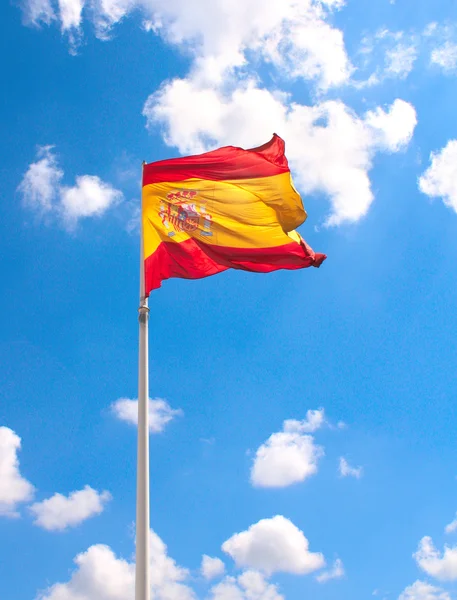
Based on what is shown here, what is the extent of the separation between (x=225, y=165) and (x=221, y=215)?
2.27 metres

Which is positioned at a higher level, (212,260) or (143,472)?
(212,260)

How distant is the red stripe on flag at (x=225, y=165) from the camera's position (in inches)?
825

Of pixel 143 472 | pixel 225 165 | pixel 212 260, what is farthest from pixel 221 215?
pixel 143 472

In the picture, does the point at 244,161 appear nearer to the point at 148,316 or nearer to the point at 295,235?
the point at 295,235

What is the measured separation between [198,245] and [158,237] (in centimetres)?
125

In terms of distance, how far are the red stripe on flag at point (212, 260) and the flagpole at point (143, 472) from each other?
159cm

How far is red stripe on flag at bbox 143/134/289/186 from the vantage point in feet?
68.7

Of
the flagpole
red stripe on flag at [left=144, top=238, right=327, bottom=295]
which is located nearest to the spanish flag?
red stripe on flag at [left=144, top=238, right=327, bottom=295]

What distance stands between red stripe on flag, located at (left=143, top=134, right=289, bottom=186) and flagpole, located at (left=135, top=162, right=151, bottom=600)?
5383 millimetres

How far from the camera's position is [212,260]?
768 inches

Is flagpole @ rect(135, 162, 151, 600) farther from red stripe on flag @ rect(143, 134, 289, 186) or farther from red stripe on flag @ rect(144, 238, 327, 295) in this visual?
red stripe on flag @ rect(143, 134, 289, 186)

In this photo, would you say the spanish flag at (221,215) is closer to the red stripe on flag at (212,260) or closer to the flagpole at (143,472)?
the red stripe on flag at (212,260)

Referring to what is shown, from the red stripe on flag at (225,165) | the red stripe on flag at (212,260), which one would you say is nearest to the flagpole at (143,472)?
the red stripe on flag at (212,260)

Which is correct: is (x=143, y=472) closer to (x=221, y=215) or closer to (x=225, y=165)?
(x=221, y=215)
